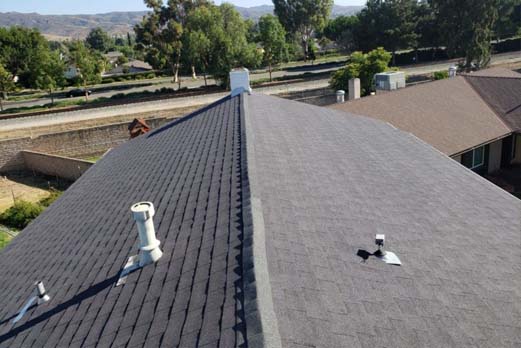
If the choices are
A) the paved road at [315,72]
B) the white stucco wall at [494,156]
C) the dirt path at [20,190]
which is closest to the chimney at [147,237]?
the white stucco wall at [494,156]

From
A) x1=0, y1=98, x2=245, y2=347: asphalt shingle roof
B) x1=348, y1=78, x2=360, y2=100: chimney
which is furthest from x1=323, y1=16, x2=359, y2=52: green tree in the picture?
x1=0, y1=98, x2=245, y2=347: asphalt shingle roof

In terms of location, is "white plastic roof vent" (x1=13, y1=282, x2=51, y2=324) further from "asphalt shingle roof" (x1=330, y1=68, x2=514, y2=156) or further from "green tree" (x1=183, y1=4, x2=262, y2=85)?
"green tree" (x1=183, y1=4, x2=262, y2=85)

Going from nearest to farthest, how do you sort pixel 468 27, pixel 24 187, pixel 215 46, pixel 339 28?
pixel 24 187 → pixel 215 46 → pixel 468 27 → pixel 339 28

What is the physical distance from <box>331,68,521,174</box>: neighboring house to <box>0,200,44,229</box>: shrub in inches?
634

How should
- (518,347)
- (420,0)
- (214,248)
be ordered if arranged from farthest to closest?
1. (420,0)
2. (214,248)
3. (518,347)

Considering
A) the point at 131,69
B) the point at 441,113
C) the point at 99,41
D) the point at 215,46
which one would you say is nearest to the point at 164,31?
the point at 215,46

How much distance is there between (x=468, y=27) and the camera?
1914 inches

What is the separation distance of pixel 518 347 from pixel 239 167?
5050 millimetres

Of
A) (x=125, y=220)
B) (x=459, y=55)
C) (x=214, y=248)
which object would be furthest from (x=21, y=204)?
(x=459, y=55)

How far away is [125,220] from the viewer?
8289mm

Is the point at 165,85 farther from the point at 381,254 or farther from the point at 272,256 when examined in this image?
the point at 272,256

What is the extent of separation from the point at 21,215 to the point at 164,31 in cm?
3927

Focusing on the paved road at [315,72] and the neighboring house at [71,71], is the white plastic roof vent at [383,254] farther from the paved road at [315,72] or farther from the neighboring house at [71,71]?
the neighboring house at [71,71]

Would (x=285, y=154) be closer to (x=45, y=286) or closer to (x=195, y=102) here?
(x=45, y=286)
